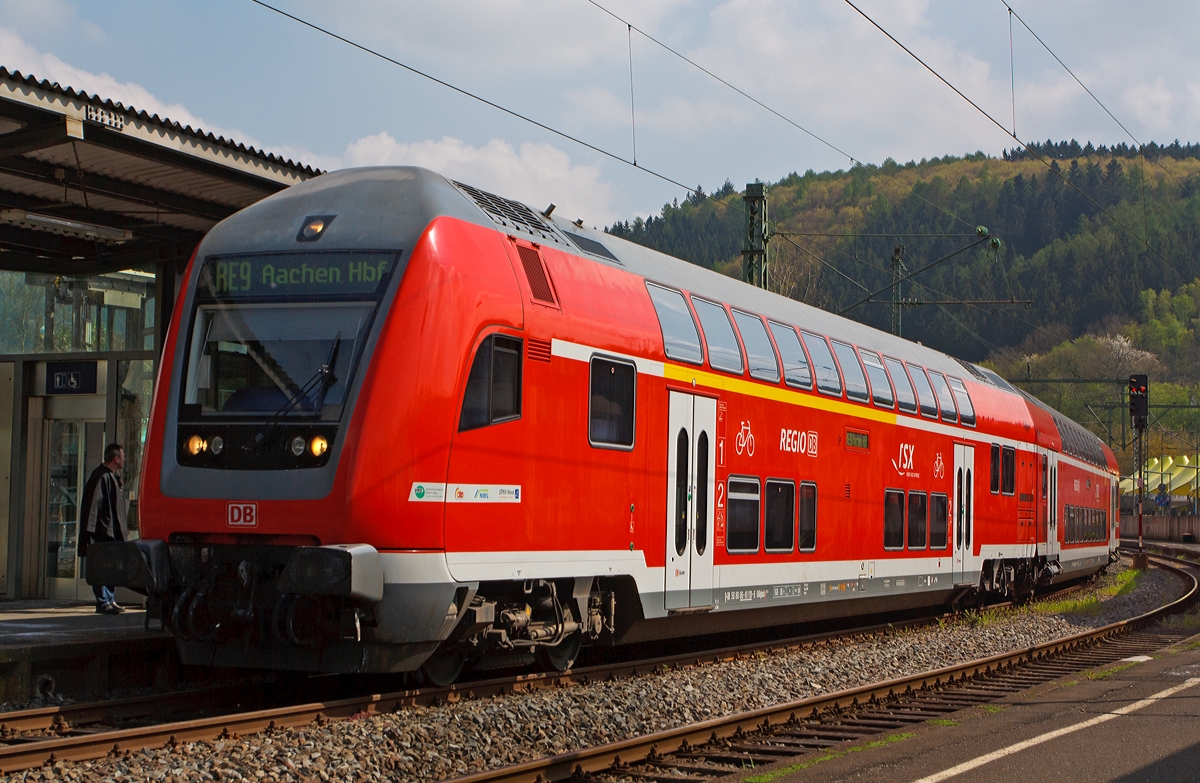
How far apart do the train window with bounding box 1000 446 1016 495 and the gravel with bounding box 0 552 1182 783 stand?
7.25 m

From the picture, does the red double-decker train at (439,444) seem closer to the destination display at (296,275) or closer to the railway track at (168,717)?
the destination display at (296,275)

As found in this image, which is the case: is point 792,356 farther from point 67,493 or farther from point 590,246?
point 67,493

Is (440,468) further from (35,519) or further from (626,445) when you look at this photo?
(35,519)

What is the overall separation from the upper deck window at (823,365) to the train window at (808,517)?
1156mm

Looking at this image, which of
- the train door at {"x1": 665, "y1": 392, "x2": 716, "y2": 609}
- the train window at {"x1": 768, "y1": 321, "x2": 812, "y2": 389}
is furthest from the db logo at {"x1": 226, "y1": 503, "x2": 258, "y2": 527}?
→ the train window at {"x1": 768, "y1": 321, "x2": 812, "y2": 389}

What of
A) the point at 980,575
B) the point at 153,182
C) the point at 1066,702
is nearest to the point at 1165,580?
the point at 980,575

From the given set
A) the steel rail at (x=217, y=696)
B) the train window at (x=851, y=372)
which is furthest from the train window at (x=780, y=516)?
the train window at (x=851, y=372)

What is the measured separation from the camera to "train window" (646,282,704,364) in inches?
452

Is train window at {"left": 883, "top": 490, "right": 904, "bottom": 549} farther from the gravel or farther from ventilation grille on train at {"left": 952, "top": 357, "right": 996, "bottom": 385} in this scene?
ventilation grille on train at {"left": 952, "top": 357, "right": 996, "bottom": 385}

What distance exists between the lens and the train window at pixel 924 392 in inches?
678

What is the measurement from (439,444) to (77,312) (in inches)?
312

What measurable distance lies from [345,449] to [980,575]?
13.4 m

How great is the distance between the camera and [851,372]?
15.3m

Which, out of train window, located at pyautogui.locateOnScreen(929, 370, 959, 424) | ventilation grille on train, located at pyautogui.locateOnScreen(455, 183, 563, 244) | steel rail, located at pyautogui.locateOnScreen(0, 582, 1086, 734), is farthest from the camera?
train window, located at pyautogui.locateOnScreen(929, 370, 959, 424)
